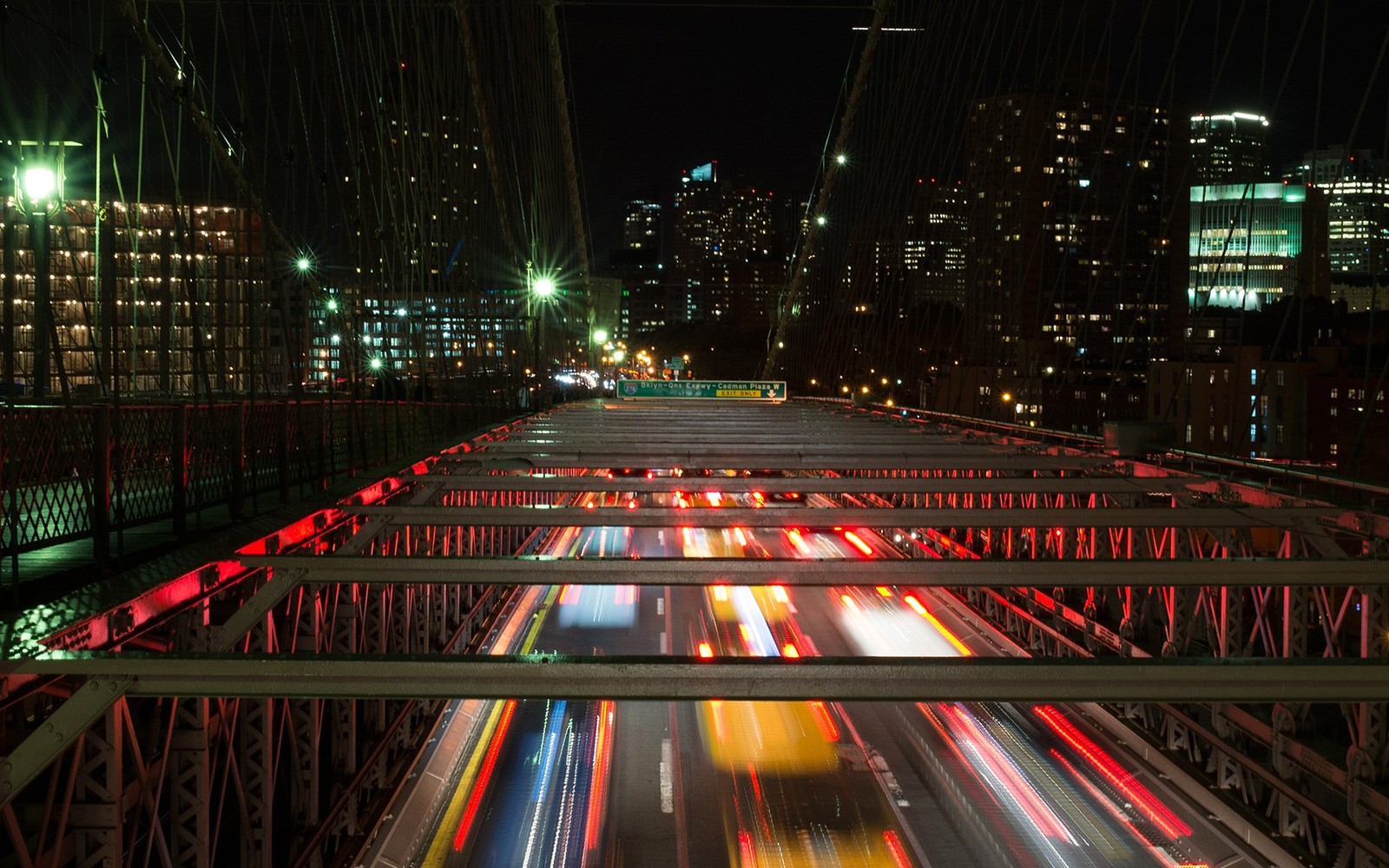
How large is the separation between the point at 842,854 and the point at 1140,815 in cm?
323

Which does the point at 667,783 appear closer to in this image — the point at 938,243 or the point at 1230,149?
the point at 1230,149

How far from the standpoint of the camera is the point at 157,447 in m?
15.4

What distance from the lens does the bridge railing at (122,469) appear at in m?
8.98

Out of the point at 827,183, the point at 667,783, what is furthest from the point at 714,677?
the point at 827,183

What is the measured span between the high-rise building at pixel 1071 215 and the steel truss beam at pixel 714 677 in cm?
1457

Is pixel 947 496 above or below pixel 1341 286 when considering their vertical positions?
below

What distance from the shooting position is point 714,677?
193 inches

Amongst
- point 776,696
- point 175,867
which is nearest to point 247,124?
point 175,867

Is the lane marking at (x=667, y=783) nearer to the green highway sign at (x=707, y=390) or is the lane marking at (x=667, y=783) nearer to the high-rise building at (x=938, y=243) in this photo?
the high-rise building at (x=938, y=243)

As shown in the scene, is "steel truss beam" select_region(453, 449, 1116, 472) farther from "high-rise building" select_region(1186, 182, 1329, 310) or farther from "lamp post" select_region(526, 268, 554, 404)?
"lamp post" select_region(526, 268, 554, 404)

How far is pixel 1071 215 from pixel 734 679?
28.3m

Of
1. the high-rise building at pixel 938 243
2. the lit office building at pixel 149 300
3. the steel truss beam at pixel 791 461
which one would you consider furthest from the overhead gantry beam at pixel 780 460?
the high-rise building at pixel 938 243

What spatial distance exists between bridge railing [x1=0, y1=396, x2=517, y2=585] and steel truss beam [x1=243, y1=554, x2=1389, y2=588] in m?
2.14

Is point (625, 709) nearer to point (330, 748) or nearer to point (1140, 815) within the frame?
point (330, 748)
